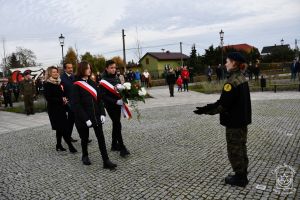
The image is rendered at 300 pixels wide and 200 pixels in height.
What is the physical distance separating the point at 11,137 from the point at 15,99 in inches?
660

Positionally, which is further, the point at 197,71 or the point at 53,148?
the point at 197,71

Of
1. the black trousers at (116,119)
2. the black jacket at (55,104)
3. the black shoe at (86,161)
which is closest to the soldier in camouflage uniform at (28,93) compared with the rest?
the black jacket at (55,104)

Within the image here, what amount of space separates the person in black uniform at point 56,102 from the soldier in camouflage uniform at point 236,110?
391cm

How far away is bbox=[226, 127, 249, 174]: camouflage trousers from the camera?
4.52 metres

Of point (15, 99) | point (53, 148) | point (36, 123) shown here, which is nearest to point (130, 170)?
point (53, 148)

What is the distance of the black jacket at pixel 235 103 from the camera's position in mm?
4379

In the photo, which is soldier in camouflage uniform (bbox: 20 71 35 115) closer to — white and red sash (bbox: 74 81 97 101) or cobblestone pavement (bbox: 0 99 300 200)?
cobblestone pavement (bbox: 0 99 300 200)

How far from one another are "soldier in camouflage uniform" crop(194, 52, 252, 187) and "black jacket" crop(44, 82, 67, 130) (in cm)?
393

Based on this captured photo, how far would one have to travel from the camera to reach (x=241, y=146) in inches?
180

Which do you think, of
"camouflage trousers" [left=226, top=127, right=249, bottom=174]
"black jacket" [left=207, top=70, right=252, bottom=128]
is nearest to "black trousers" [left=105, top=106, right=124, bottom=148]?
"black jacket" [left=207, top=70, right=252, bottom=128]

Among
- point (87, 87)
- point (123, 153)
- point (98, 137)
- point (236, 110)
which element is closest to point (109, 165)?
point (98, 137)

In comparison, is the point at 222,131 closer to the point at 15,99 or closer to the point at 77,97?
the point at 77,97

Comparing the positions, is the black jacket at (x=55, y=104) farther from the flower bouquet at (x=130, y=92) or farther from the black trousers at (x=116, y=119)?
the flower bouquet at (x=130, y=92)

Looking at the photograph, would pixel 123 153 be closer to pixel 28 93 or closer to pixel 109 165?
pixel 109 165
